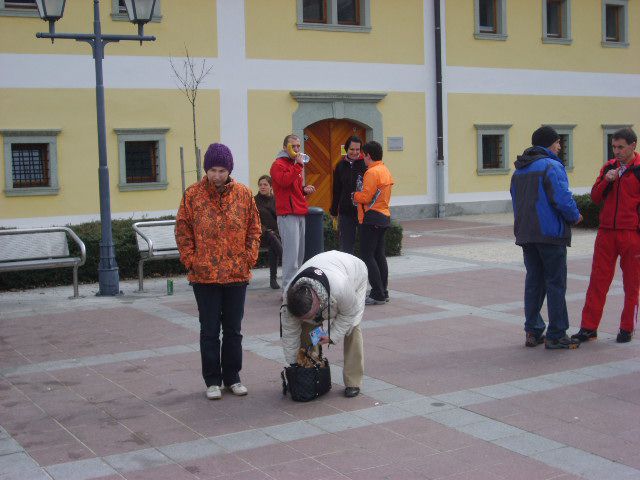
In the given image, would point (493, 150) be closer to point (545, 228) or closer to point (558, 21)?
point (558, 21)

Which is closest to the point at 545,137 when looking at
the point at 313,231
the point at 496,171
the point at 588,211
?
the point at 313,231

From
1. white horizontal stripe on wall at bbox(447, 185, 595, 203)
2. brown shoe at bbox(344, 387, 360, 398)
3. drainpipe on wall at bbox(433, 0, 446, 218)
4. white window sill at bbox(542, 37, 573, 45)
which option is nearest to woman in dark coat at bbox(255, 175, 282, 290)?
brown shoe at bbox(344, 387, 360, 398)

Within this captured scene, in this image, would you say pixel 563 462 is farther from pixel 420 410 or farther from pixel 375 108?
pixel 375 108

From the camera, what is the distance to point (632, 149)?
27.1 ft

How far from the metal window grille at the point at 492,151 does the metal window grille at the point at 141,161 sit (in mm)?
9423

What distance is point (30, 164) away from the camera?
1945 centimetres

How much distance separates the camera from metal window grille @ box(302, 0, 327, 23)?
22609 millimetres

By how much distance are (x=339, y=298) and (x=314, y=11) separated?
1744 centimetres

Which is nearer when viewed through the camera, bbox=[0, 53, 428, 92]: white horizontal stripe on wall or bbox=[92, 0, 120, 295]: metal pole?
bbox=[92, 0, 120, 295]: metal pole

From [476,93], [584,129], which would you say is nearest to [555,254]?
[476,93]

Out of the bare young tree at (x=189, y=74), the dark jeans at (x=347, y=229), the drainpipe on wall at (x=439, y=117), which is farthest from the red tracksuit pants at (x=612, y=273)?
the drainpipe on wall at (x=439, y=117)

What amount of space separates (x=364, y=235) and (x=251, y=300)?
172cm

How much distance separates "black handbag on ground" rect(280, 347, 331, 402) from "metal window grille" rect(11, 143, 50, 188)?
45.7 feet

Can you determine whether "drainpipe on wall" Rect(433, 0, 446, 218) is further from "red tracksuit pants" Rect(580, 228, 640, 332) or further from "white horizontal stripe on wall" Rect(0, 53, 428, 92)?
"red tracksuit pants" Rect(580, 228, 640, 332)
